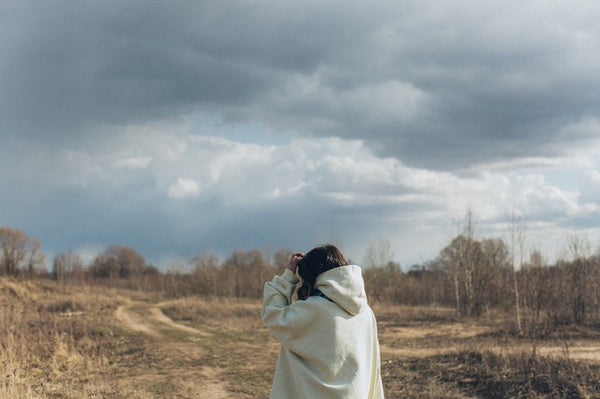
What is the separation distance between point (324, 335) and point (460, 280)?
24195 millimetres

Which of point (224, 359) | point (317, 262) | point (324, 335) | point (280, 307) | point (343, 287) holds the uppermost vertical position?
point (317, 262)

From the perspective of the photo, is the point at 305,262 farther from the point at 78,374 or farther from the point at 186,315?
the point at 186,315

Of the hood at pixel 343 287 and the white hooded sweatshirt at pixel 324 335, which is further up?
the hood at pixel 343 287

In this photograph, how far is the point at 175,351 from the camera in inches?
572

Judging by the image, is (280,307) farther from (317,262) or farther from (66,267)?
(66,267)

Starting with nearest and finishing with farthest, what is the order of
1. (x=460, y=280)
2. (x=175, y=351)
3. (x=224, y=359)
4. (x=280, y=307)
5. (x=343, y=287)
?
1. (x=343, y=287)
2. (x=280, y=307)
3. (x=224, y=359)
4. (x=175, y=351)
5. (x=460, y=280)

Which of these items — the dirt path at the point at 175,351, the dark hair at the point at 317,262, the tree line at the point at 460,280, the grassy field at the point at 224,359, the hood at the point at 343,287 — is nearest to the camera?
the hood at the point at 343,287

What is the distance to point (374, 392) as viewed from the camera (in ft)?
12.3

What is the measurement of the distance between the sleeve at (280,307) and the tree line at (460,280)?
14.6 m

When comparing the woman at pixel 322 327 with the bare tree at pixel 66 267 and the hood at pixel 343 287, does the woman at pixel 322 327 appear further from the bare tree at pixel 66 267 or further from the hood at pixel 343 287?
the bare tree at pixel 66 267

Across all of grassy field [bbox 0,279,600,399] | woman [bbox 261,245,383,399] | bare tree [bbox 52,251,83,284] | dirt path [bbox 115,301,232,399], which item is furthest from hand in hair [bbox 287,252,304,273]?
bare tree [bbox 52,251,83,284]

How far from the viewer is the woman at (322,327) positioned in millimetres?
3332

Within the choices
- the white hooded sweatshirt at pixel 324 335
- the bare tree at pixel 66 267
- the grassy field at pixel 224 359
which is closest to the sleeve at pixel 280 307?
the white hooded sweatshirt at pixel 324 335

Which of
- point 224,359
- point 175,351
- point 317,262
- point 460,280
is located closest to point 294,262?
point 317,262
